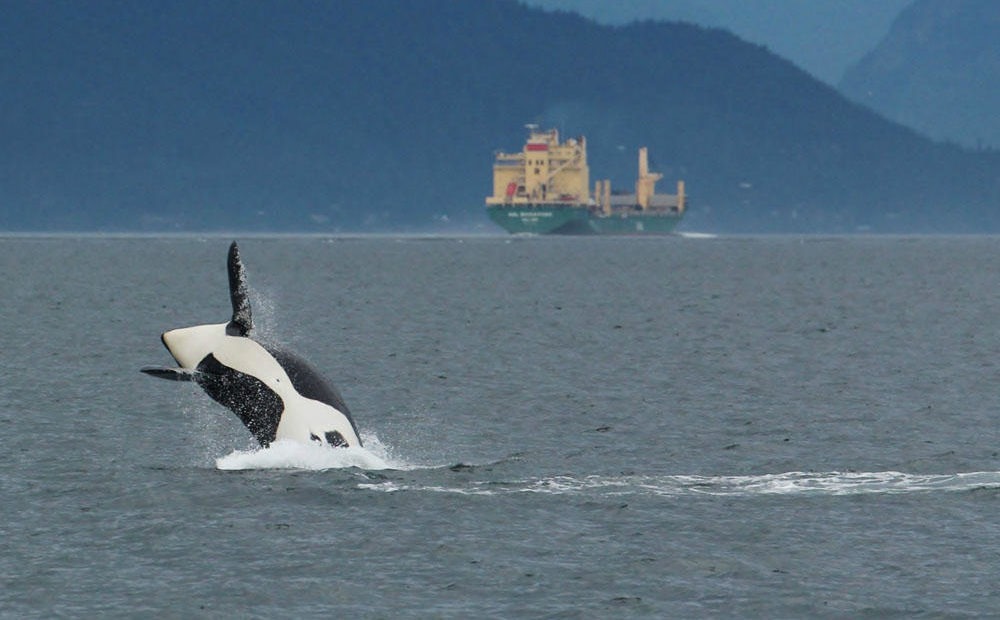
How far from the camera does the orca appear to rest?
1104 inches

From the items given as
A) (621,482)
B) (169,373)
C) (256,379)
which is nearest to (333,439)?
(256,379)

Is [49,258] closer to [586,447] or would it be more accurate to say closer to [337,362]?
[337,362]

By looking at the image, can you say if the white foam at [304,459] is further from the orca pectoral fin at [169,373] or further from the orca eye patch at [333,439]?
the orca pectoral fin at [169,373]

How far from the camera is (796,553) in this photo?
25.3 metres

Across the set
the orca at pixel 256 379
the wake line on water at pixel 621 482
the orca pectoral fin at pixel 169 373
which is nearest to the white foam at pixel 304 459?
the wake line on water at pixel 621 482

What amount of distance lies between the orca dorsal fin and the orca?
17 millimetres

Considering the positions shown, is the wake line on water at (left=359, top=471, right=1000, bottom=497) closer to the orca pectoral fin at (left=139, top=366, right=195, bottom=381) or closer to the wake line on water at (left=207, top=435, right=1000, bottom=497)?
the wake line on water at (left=207, top=435, right=1000, bottom=497)

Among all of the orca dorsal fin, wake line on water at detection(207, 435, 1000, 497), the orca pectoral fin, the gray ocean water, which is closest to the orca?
the orca dorsal fin

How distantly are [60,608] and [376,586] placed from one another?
431cm

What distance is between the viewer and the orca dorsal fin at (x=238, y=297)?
2672 centimetres

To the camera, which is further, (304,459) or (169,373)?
(304,459)

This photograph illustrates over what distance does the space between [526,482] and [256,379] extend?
5694 mm

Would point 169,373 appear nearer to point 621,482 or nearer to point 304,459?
point 304,459

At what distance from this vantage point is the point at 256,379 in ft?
92.8
